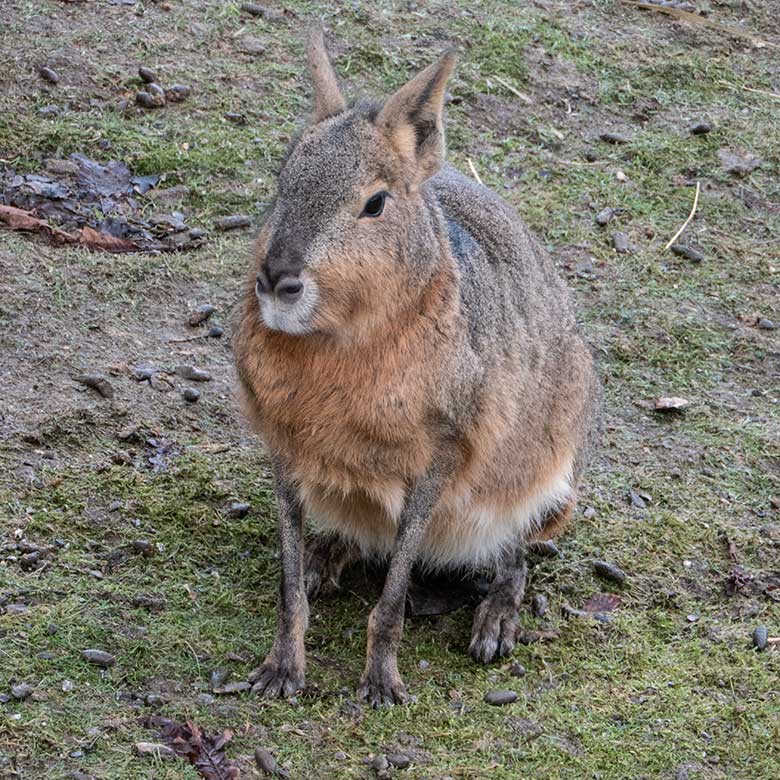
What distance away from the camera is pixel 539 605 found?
4449 mm

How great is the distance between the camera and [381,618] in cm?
389

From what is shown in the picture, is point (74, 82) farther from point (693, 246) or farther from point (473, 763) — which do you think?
point (473, 763)

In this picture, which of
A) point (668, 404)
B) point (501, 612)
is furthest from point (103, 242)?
point (501, 612)

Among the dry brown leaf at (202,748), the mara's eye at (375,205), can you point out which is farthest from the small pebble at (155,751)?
the mara's eye at (375,205)

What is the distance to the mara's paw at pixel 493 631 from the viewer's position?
13.6ft

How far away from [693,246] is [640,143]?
0.81 meters

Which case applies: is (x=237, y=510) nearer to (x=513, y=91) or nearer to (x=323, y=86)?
(x=323, y=86)

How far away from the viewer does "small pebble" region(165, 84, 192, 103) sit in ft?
21.6

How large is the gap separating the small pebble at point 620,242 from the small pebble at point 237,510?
102 inches

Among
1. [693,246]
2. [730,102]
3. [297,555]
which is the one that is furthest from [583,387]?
[730,102]

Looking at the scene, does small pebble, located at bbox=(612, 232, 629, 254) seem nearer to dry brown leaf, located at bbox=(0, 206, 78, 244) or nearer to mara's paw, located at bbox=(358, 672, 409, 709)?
dry brown leaf, located at bbox=(0, 206, 78, 244)

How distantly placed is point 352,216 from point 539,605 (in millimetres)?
1564

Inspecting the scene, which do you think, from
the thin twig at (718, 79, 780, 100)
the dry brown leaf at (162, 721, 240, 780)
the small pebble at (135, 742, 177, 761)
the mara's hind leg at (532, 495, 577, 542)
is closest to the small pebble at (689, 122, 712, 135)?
the thin twig at (718, 79, 780, 100)

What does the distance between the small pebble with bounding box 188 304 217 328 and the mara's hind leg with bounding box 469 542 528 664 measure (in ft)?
5.31
